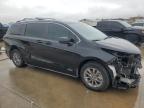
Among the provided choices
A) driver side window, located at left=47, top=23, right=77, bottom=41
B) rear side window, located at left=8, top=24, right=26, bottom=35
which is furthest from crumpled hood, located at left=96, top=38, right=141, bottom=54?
rear side window, located at left=8, top=24, right=26, bottom=35

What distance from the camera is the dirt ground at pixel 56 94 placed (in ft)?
14.0

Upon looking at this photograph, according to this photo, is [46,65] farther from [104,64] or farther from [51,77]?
[104,64]

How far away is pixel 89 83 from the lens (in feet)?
16.4

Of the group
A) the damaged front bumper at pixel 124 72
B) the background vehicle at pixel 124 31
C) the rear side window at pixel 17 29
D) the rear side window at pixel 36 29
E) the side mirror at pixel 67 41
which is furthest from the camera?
the background vehicle at pixel 124 31

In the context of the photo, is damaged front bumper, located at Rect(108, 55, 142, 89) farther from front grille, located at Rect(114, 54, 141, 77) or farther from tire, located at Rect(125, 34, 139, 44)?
tire, located at Rect(125, 34, 139, 44)

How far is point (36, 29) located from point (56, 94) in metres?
2.31

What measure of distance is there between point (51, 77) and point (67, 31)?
144cm

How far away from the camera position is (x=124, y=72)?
4.68m

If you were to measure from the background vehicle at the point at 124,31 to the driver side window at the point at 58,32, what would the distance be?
726 cm

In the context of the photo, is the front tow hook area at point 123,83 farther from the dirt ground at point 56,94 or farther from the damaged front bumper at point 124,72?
the dirt ground at point 56,94

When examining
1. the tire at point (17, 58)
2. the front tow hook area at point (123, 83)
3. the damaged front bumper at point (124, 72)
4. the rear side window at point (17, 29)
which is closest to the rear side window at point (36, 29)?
the rear side window at point (17, 29)

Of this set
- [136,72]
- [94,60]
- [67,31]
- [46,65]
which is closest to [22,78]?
[46,65]

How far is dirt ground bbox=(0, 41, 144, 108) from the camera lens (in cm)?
428

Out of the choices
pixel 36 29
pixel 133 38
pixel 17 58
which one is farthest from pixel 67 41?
pixel 133 38
